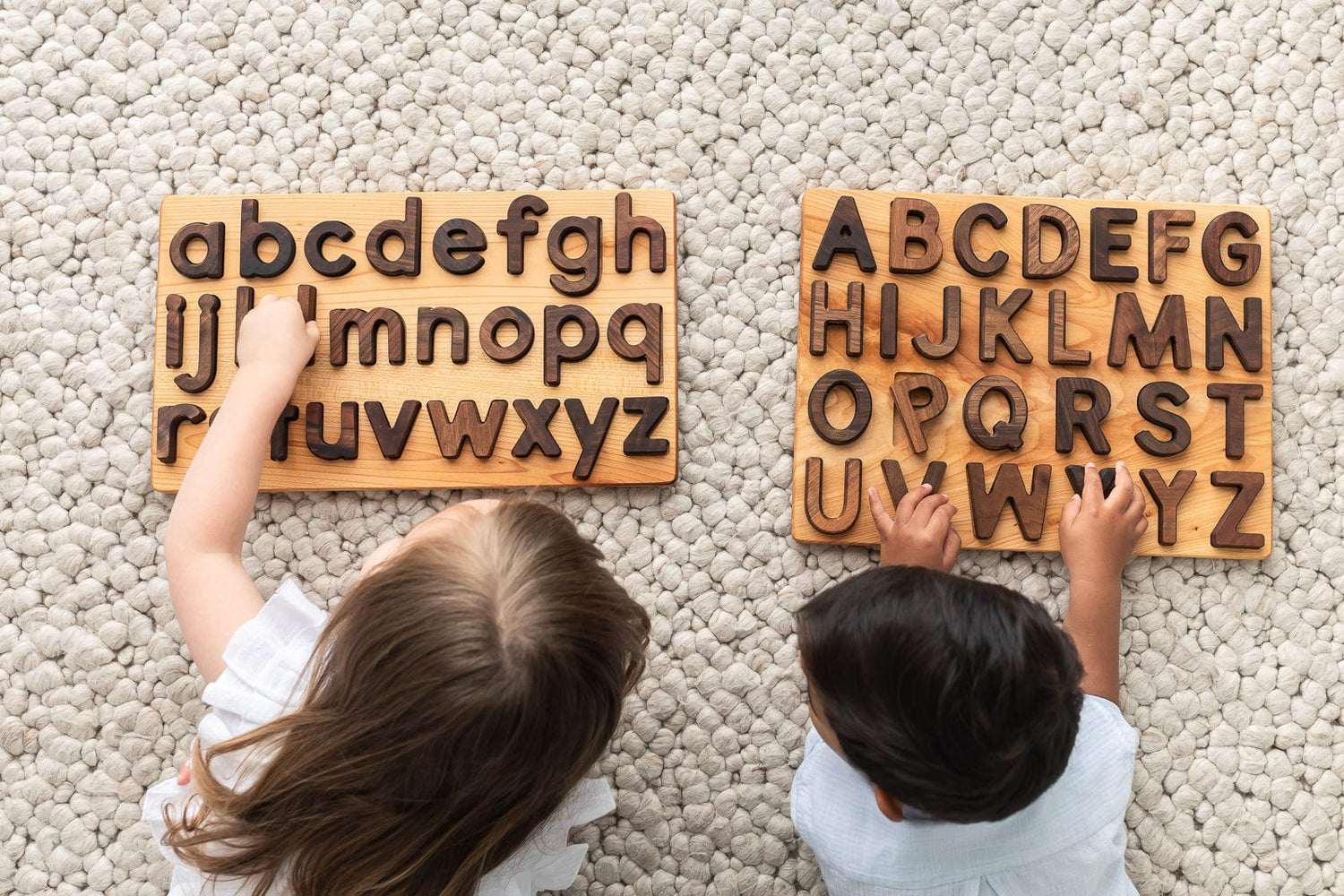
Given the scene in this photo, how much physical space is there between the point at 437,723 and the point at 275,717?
0.16m

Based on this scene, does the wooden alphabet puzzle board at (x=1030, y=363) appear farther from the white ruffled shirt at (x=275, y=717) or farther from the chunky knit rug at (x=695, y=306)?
the white ruffled shirt at (x=275, y=717)

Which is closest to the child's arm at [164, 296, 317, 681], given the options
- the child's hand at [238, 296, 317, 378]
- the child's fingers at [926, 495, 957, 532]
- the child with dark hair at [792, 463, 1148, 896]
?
the child's hand at [238, 296, 317, 378]

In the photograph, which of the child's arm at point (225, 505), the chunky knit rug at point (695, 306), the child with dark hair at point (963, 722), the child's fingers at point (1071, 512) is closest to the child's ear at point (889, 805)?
the child with dark hair at point (963, 722)

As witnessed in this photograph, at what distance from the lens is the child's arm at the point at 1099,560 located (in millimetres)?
713

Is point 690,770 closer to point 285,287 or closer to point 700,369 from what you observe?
point 700,369

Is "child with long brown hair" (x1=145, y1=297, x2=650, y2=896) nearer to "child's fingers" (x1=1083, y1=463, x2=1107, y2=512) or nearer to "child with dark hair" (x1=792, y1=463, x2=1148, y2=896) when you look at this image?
"child with dark hair" (x1=792, y1=463, x2=1148, y2=896)

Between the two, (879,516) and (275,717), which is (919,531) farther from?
(275,717)

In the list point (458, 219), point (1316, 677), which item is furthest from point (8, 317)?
Result: point (1316, 677)

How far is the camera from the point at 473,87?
78 cm

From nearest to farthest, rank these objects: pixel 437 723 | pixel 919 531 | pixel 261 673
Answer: pixel 437 723 → pixel 261 673 → pixel 919 531

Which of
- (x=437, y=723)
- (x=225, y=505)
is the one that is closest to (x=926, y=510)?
(x=437, y=723)

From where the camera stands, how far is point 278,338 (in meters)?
0.72

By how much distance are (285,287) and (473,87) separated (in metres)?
0.25

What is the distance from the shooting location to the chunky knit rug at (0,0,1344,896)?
749mm
